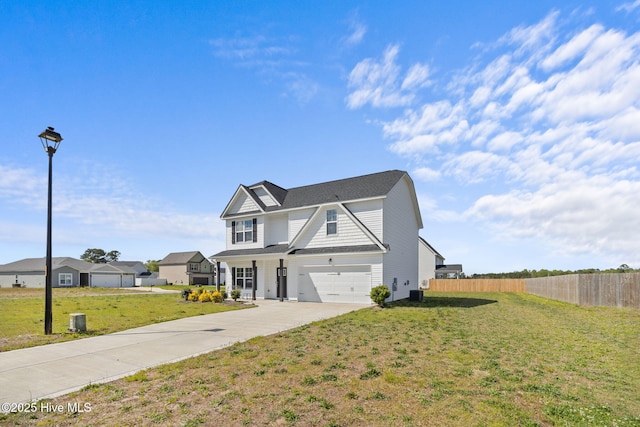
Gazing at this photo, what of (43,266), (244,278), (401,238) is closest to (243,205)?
(244,278)

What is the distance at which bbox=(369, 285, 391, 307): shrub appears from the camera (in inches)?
722

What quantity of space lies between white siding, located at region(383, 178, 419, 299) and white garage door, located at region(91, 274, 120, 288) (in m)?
52.2

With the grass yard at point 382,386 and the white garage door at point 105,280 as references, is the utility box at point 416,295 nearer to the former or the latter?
the grass yard at point 382,386

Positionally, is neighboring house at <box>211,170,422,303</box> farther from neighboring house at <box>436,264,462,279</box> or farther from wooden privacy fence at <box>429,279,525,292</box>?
neighboring house at <box>436,264,462,279</box>

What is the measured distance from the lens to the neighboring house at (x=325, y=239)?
20875mm

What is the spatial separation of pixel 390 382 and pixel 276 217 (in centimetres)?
2047

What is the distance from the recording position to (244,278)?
2589cm

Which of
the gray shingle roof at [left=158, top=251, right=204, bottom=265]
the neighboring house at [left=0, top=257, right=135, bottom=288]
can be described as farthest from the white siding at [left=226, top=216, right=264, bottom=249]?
the neighboring house at [left=0, top=257, right=135, bottom=288]

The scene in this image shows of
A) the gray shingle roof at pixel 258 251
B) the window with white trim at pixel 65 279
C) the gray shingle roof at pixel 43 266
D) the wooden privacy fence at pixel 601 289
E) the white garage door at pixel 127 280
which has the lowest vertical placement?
the white garage door at pixel 127 280

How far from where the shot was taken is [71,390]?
20.4 ft

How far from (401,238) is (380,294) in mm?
6839

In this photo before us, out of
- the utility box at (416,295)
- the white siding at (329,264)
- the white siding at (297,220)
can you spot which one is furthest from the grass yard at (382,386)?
the white siding at (297,220)

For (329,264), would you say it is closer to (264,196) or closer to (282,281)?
(282,281)

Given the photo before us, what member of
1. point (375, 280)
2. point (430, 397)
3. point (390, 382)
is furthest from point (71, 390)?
point (375, 280)
